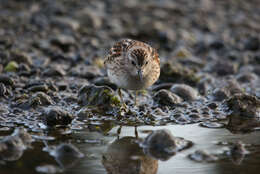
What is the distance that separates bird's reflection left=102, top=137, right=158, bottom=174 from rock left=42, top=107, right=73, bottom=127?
4.09 feet

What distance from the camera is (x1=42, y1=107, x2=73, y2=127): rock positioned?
27.8 ft

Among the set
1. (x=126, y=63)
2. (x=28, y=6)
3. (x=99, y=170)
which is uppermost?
(x=28, y=6)

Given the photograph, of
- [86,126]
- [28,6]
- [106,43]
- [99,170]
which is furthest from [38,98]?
[28,6]

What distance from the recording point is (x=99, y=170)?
21.7ft

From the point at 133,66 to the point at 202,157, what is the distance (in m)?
3.07

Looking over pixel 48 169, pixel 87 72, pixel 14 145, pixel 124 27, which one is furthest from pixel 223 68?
pixel 48 169

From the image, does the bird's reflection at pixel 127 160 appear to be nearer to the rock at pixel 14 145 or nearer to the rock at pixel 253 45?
the rock at pixel 14 145

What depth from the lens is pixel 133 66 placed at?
9.47 m

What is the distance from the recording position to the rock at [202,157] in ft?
22.9

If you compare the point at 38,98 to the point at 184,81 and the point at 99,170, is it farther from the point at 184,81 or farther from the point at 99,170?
the point at 184,81

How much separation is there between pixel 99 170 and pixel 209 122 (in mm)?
3345

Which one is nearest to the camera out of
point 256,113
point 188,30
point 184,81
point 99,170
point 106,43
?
point 99,170

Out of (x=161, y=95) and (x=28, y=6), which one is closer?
(x=161, y=95)

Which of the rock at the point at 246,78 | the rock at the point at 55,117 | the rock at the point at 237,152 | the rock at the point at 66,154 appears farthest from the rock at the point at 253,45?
the rock at the point at 66,154
